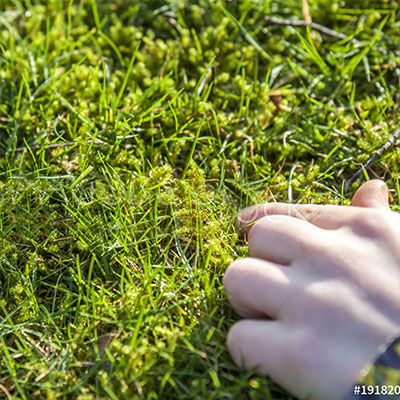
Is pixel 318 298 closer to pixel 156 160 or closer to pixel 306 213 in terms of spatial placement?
pixel 306 213

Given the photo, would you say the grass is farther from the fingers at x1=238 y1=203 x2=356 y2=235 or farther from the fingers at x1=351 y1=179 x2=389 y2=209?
the fingers at x1=351 y1=179 x2=389 y2=209

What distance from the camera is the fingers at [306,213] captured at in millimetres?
2006

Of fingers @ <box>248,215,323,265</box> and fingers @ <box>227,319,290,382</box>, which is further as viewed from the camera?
fingers @ <box>248,215,323,265</box>

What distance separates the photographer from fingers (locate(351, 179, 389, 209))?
2086 millimetres

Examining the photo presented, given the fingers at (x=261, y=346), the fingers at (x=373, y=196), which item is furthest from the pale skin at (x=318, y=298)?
the fingers at (x=373, y=196)

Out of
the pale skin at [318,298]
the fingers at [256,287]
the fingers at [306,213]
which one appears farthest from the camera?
the fingers at [306,213]

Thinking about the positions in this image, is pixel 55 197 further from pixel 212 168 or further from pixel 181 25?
pixel 181 25

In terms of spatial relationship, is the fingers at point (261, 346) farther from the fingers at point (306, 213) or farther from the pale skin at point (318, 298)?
the fingers at point (306, 213)

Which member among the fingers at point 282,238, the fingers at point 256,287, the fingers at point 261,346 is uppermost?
the fingers at point 282,238

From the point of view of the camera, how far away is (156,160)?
266cm

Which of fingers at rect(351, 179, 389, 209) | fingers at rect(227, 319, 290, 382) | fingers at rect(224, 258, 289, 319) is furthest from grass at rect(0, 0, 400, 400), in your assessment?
fingers at rect(351, 179, 389, 209)

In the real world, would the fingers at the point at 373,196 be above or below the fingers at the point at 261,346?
above

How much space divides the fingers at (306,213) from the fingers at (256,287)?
1.14 feet

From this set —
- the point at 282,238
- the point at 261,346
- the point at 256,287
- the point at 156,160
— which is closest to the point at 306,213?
the point at 282,238
